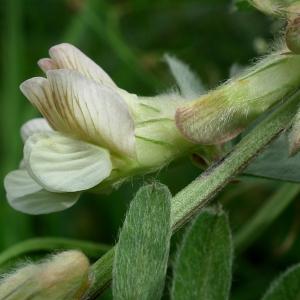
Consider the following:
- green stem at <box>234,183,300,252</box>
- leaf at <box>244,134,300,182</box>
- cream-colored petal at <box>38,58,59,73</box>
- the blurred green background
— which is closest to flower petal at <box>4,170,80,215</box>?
cream-colored petal at <box>38,58,59,73</box>

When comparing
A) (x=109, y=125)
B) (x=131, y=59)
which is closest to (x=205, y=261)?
(x=109, y=125)

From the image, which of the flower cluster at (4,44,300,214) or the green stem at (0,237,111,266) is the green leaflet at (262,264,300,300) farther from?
the green stem at (0,237,111,266)

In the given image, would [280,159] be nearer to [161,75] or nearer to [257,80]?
[257,80]

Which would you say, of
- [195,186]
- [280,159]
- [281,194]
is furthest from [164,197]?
[281,194]

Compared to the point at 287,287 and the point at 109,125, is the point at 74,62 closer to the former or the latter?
the point at 109,125

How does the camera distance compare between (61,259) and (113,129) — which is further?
(113,129)

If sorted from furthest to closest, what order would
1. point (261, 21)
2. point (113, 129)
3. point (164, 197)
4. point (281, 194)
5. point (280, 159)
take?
point (261, 21) → point (281, 194) → point (280, 159) → point (113, 129) → point (164, 197)
